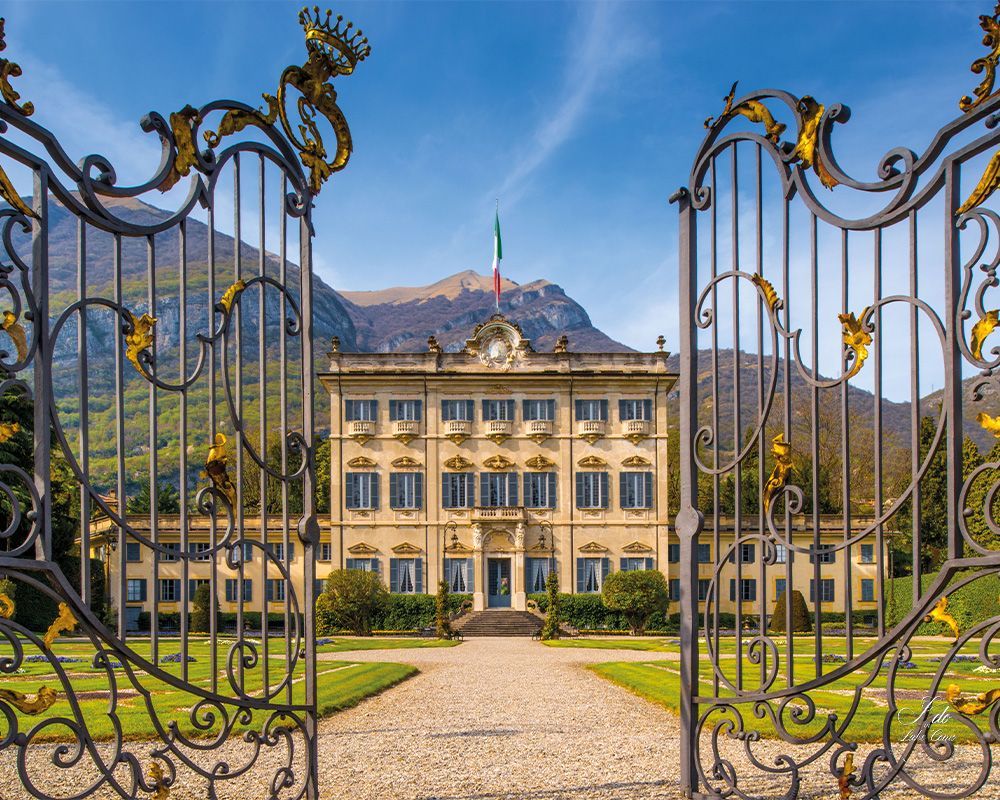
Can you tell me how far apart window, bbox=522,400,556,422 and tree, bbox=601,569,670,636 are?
5.60 metres

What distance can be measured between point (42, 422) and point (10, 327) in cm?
40

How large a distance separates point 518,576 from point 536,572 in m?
0.66

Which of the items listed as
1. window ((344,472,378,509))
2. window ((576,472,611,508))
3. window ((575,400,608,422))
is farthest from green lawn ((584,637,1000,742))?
window ((344,472,378,509))

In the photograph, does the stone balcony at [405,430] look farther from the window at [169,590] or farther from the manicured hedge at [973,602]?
the manicured hedge at [973,602]

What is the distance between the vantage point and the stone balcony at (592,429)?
1240 inches

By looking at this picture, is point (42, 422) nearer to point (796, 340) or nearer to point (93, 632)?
point (93, 632)

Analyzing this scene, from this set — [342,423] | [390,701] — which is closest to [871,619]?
[342,423]

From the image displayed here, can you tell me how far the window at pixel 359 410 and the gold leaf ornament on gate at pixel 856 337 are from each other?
27432 millimetres

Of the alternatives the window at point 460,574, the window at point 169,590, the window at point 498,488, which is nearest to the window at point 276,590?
the window at point 169,590

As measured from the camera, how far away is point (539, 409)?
104 ft

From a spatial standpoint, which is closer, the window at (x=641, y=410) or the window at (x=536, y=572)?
the window at (x=536, y=572)

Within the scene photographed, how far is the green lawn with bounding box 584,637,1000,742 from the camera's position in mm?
8180

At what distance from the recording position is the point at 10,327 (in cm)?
388

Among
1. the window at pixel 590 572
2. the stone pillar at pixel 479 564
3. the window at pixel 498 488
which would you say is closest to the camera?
the stone pillar at pixel 479 564
